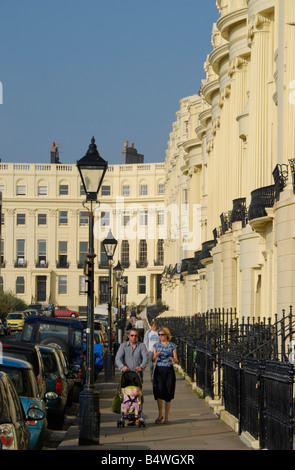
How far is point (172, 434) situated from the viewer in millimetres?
17328

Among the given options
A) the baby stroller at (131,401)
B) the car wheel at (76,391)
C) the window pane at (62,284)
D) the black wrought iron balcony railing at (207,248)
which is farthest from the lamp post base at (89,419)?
the window pane at (62,284)

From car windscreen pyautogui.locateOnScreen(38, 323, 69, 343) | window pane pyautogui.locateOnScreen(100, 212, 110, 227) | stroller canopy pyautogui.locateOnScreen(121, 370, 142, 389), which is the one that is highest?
window pane pyautogui.locateOnScreen(100, 212, 110, 227)

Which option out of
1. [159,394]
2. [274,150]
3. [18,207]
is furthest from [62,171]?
[159,394]

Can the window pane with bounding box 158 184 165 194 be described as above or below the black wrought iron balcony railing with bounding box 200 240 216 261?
above

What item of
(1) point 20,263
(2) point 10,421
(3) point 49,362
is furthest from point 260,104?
(1) point 20,263

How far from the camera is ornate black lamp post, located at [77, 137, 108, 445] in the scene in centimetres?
1598

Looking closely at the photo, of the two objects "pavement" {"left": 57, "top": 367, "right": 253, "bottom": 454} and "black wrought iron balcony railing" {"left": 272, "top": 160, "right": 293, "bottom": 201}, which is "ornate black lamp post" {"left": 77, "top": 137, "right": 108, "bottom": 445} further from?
"black wrought iron balcony railing" {"left": 272, "top": 160, "right": 293, "bottom": 201}

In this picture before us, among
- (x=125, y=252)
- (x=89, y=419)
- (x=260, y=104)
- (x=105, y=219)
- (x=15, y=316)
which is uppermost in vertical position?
(x=105, y=219)

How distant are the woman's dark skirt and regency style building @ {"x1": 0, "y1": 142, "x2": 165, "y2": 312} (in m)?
105

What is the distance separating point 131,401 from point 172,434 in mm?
1276

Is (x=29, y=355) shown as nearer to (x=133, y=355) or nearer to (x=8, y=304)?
(x=133, y=355)

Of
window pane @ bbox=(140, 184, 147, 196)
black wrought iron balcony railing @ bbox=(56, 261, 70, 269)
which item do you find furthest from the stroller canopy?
black wrought iron balcony railing @ bbox=(56, 261, 70, 269)

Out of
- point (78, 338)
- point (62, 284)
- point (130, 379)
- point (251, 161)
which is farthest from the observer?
point (62, 284)

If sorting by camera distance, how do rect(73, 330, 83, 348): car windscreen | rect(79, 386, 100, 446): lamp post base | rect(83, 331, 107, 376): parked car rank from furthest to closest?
rect(83, 331, 107, 376): parked car
rect(73, 330, 83, 348): car windscreen
rect(79, 386, 100, 446): lamp post base
